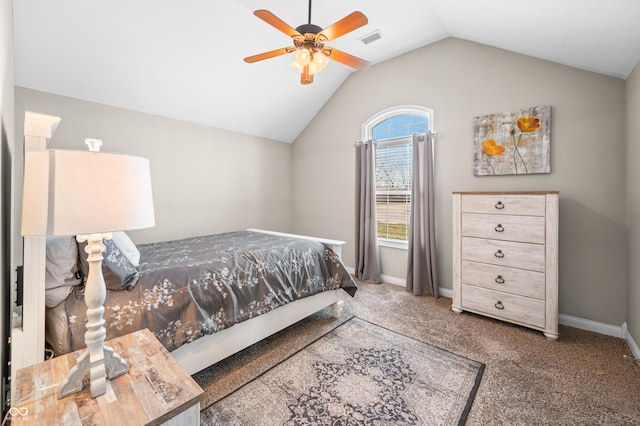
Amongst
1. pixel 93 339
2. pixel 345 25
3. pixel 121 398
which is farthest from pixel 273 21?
pixel 121 398

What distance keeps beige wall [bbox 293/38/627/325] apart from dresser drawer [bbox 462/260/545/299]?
1.70 ft

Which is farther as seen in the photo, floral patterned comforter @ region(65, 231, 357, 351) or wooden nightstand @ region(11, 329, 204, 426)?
floral patterned comforter @ region(65, 231, 357, 351)

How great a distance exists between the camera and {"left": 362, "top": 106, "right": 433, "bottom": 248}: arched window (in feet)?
12.1

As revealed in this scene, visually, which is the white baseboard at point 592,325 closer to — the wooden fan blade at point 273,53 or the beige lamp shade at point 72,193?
the wooden fan blade at point 273,53

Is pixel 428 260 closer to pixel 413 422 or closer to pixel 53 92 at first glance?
pixel 413 422

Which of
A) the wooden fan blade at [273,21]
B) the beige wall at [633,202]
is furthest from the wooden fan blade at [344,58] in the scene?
the beige wall at [633,202]

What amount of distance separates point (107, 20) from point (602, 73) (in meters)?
4.17

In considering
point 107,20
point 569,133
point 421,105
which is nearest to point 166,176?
point 107,20

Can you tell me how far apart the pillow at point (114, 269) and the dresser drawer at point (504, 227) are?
2789 mm

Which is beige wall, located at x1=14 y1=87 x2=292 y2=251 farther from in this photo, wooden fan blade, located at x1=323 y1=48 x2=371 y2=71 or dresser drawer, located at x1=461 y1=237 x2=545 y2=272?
dresser drawer, located at x1=461 y1=237 x2=545 y2=272

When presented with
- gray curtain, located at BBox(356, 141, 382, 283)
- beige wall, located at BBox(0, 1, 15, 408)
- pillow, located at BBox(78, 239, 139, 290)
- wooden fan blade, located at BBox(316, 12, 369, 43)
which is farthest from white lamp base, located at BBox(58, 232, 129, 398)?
gray curtain, located at BBox(356, 141, 382, 283)

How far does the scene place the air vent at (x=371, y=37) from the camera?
312 centimetres

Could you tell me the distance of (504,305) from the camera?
2572mm

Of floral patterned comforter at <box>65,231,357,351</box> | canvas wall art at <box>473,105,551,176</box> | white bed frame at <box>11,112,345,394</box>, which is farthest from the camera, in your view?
canvas wall art at <box>473,105,551,176</box>
